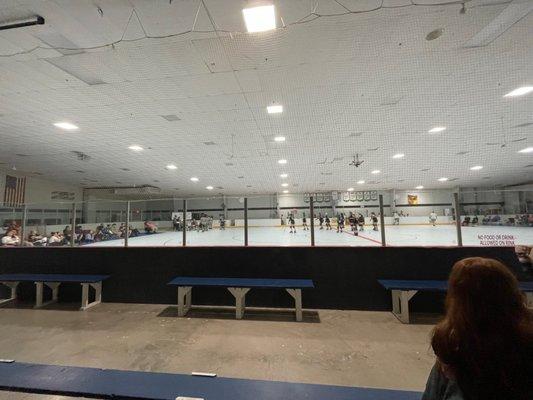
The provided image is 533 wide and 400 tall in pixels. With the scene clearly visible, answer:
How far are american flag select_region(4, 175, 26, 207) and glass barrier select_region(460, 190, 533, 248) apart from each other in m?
18.0

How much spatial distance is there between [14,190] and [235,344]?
1624 cm

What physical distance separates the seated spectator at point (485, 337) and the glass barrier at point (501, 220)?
4048 mm

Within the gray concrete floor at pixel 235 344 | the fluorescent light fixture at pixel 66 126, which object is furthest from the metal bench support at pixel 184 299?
the fluorescent light fixture at pixel 66 126

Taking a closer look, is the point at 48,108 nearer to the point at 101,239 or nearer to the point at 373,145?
the point at 101,239

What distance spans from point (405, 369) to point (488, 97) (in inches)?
244

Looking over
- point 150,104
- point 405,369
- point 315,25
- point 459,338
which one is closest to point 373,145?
point 315,25

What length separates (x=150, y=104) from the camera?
5492 mm

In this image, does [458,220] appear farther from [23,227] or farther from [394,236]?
[23,227]

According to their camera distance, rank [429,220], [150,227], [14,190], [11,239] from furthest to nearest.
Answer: [14,190], [429,220], [150,227], [11,239]

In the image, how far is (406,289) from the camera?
3.52m

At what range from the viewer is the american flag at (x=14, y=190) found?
1235 centimetres

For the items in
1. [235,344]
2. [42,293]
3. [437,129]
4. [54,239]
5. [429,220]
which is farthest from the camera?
[437,129]

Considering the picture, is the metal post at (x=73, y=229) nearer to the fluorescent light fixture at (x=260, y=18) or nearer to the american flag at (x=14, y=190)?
the fluorescent light fixture at (x=260, y=18)

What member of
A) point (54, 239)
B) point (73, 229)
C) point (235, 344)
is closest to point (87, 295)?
point (73, 229)
